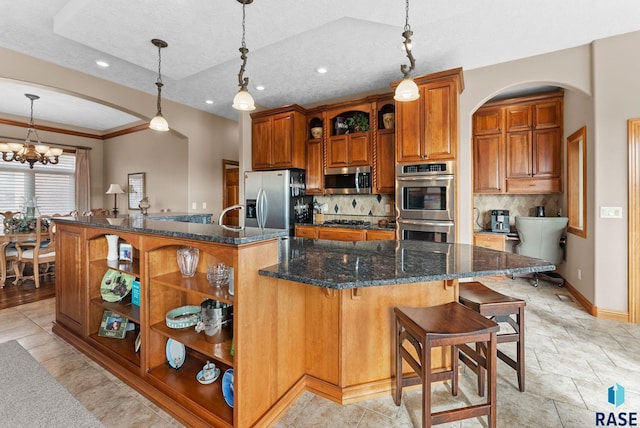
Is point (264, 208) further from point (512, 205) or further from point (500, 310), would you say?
point (512, 205)

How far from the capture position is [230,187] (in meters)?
6.18

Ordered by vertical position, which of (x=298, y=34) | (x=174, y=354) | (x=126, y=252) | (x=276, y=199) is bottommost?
(x=174, y=354)

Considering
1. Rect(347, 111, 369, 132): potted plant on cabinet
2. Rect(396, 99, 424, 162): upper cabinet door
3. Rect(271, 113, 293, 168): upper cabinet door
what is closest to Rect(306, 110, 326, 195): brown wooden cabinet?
Rect(271, 113, 293, 168): upper cabinet door

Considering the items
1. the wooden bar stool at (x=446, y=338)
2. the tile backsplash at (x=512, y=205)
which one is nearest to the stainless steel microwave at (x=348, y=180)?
the tile backsplash at (x=512, y=205)

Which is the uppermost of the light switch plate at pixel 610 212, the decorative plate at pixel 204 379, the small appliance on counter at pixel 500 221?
the light switch plate at pixel 610 212

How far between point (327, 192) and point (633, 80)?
358cm

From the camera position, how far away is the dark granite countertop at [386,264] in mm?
1364

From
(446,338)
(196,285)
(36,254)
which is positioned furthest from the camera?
(36,254)

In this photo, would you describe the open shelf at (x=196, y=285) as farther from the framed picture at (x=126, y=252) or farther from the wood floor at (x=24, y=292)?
the wood floor at (x=24, y=292)

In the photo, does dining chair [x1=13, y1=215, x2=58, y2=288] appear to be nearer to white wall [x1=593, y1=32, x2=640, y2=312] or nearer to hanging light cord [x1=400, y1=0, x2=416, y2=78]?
hanging light cord [x1=400, y1=0, x2=416, y2=78]

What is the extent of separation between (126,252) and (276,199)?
2399 mm

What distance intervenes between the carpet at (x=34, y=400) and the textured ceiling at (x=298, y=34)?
2.78 metres

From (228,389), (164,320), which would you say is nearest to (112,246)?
(164,320)

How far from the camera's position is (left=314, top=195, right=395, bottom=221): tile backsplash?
446 cm
